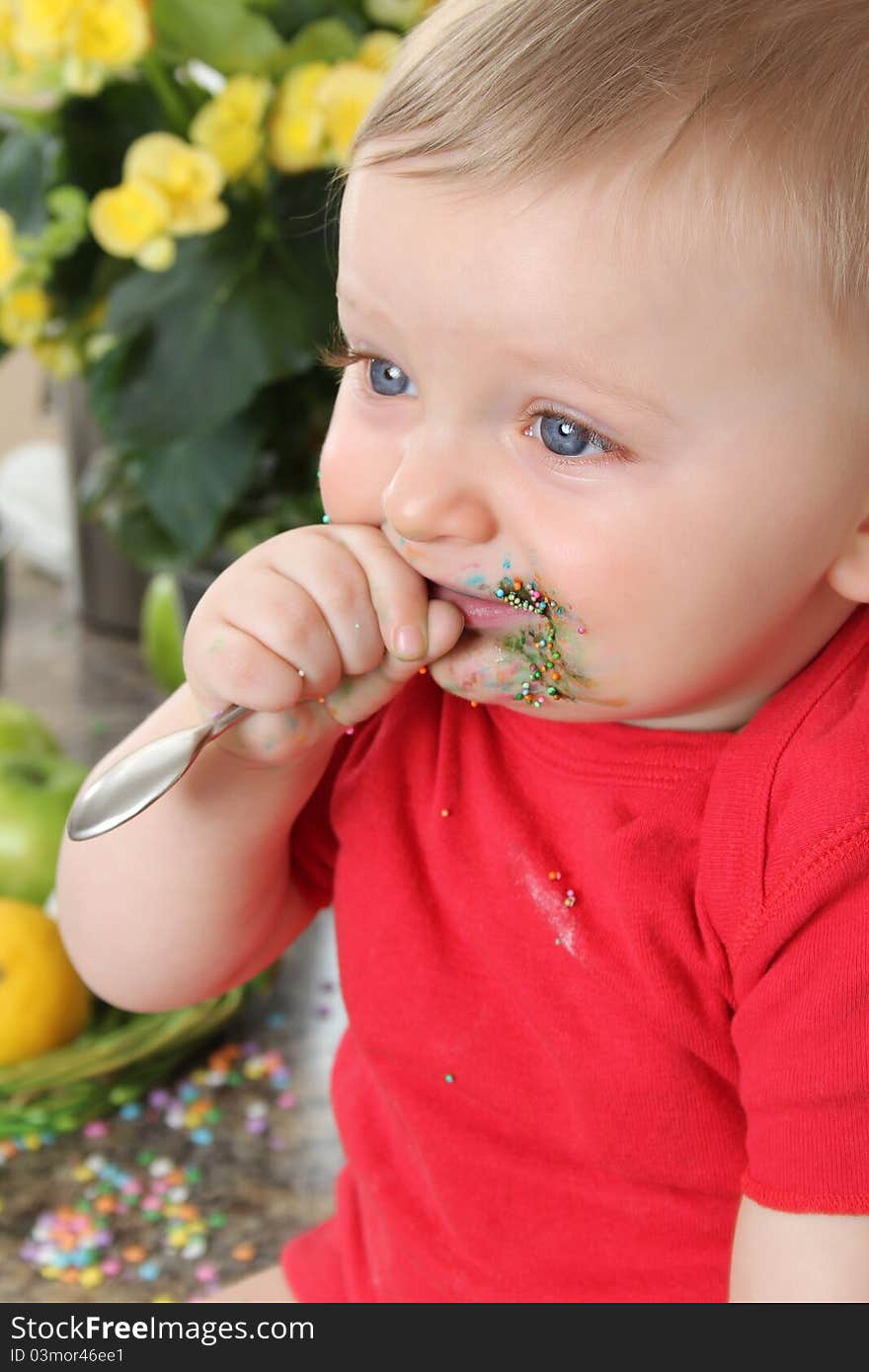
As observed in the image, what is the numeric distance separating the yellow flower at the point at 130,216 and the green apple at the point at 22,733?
0.34 meters

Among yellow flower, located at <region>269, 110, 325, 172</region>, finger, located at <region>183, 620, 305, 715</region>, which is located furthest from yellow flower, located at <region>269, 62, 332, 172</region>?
finger, located at <region>183, 620, 305, 715</region>

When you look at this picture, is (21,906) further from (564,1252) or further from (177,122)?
(177,122)

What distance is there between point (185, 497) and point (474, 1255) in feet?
2.09

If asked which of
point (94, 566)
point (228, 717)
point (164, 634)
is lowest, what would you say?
point (94, 566)

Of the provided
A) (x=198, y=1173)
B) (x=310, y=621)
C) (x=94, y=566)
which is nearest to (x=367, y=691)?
(x=310, y=621)

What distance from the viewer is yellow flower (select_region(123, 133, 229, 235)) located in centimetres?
105

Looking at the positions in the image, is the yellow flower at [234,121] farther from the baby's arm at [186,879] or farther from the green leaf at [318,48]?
the baby's arm at [186,879]

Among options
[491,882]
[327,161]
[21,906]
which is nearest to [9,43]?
[327,161]

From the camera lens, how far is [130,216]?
1.06 metres

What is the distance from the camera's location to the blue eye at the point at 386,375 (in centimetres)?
56

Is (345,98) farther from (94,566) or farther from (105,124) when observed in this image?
(94,566)

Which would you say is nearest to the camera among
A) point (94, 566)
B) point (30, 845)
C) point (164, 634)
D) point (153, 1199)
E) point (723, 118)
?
point (723, 118)

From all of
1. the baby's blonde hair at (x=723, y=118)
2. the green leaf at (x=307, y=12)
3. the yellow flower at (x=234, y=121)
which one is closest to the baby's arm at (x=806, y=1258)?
the baby's blonde hair at (x=723, y=118)

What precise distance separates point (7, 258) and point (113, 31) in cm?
18
